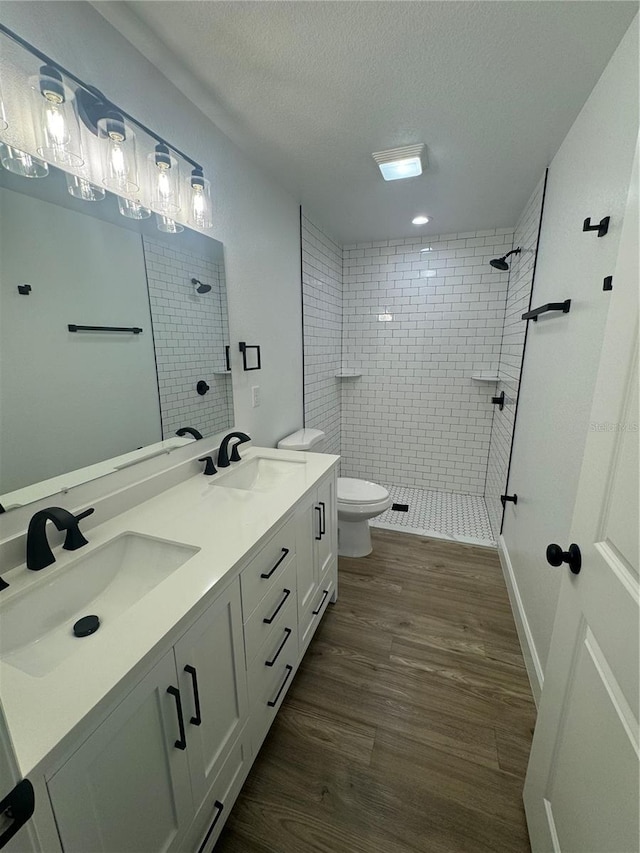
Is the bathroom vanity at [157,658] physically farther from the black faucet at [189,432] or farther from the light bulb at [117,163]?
the light bulb at [117,163]

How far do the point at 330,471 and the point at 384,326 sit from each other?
213 cm

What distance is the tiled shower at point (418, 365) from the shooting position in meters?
2.92

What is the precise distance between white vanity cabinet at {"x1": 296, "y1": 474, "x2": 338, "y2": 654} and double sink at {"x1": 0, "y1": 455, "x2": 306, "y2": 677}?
1.88 ft

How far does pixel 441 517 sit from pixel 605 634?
2442 mm

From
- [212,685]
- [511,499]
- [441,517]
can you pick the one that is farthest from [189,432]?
[441,517]

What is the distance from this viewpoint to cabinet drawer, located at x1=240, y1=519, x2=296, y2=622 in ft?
3.51

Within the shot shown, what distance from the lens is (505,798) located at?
1186mm

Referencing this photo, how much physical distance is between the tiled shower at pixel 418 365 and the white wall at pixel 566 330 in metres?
0.76

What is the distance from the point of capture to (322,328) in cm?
310

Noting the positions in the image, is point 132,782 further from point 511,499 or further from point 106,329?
point 511,499

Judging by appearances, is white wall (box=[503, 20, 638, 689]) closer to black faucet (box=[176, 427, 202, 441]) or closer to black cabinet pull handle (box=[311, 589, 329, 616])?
black cabinet pull handle (box=[311, 589, 329, 616])

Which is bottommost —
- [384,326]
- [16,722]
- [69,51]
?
[16,722]

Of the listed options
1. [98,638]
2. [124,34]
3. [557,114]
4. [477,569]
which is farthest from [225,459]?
[557,114]

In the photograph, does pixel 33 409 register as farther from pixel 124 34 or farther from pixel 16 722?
pixel 124 34
